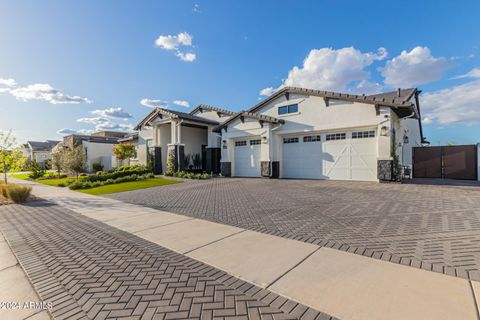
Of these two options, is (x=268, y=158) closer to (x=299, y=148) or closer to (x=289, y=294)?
(x=299, y=148)

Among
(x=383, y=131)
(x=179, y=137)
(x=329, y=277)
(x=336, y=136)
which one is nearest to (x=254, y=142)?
(x=336, y=136)

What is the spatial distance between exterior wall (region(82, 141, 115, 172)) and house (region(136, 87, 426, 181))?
501 inches

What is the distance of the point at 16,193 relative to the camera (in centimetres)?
927

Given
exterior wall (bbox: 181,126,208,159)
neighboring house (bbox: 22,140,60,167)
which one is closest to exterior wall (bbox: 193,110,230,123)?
exterior wall (bbox: 181,126,208,159)

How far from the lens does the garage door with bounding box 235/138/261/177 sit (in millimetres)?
16656

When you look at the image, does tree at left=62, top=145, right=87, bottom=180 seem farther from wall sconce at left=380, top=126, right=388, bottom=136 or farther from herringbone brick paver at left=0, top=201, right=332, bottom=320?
wall sconce at left=380, top=126, right=388, bottom=136

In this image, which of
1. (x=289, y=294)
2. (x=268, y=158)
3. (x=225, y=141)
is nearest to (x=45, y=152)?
(x=225, y=141)

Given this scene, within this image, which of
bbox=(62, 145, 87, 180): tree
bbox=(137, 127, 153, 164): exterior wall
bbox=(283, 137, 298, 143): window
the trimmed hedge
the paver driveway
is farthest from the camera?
bbox=(137, 127, 153, 164): exterior wall

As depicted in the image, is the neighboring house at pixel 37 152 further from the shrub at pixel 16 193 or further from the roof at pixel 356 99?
the roof at pixel 356 99

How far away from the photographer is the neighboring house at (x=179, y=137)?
62.1 ft

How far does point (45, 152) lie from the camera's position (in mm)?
47219

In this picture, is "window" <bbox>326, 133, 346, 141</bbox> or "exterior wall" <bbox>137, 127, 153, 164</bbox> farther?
"exterior wall" <bbox>137, 127, 153, 164</bbox>

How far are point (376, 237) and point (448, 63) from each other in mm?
19603

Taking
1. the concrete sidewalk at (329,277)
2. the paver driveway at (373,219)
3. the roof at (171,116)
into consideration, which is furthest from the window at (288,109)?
the concrete sidewalk at (329,277)
